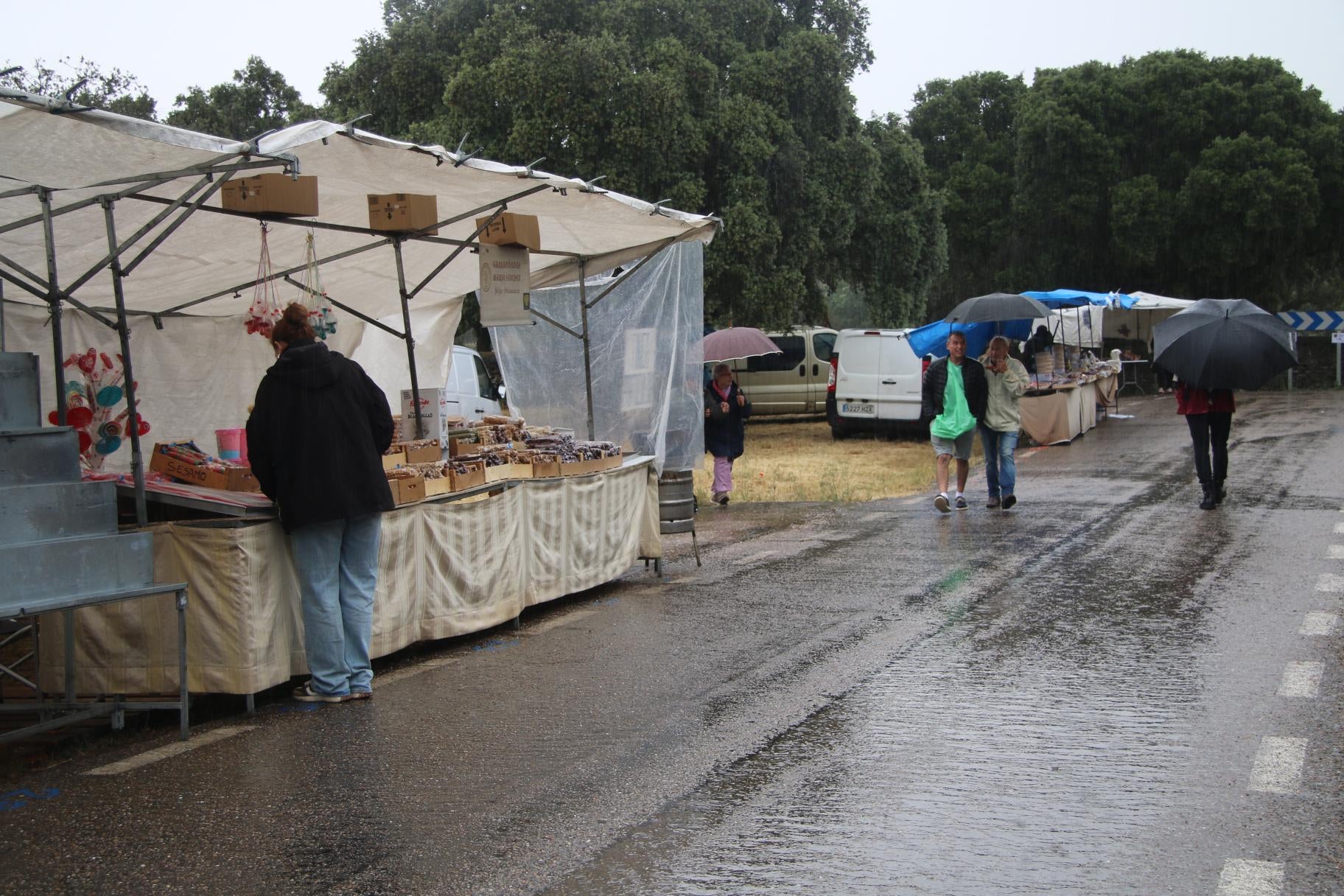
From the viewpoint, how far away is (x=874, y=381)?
2319 cm

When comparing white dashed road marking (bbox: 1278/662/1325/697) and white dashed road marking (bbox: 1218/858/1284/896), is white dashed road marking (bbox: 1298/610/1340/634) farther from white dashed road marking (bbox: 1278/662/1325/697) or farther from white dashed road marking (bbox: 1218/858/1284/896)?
white dashed road marking (bbox: 1218/858/1284/896)

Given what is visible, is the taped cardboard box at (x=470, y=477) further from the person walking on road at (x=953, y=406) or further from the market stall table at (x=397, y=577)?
the person walking on road at (x=953, y=406)

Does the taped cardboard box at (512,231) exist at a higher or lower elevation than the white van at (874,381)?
higher

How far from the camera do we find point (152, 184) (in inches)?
260

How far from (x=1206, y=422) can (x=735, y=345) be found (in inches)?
223

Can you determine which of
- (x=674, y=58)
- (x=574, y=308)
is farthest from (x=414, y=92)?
(x=574, y=308)

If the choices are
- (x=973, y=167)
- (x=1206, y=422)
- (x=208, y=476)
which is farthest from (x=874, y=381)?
(x=973, y=167)

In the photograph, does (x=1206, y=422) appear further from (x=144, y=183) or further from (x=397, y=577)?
(x=144, y=183)

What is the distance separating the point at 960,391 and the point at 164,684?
9059mm

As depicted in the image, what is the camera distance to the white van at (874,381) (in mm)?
22844

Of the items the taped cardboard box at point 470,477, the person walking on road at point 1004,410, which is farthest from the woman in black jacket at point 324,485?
the person walking on road at point 1004,410

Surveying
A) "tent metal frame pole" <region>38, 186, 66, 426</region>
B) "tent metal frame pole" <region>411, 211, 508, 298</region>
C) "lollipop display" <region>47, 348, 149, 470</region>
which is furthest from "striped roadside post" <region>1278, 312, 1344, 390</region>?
"tent metal frame pole" <region>38, 186, 66, 426</region>

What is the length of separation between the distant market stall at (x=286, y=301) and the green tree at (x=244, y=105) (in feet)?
85.4

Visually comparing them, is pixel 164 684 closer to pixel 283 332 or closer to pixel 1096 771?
pixel 283 332
